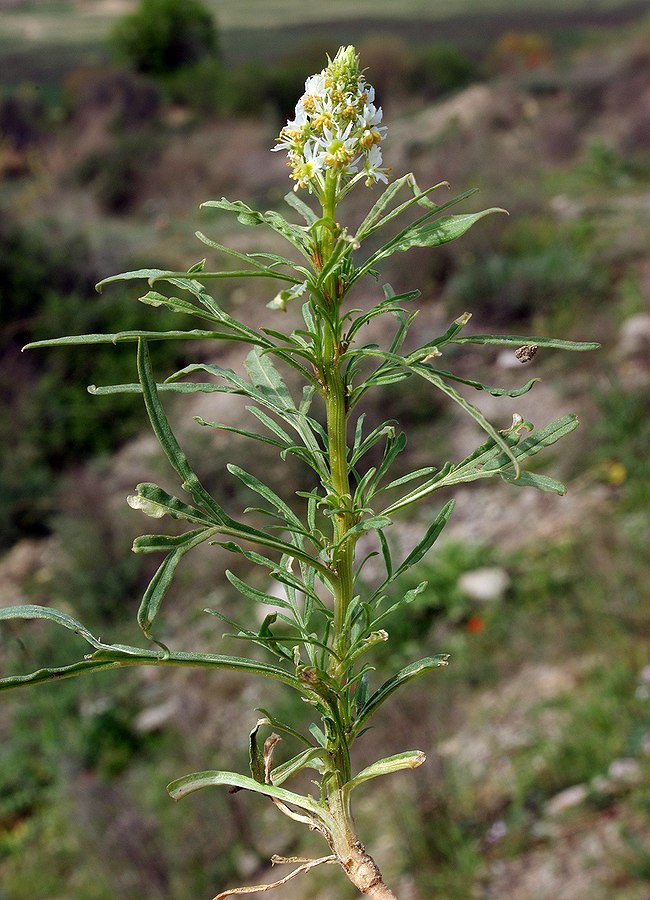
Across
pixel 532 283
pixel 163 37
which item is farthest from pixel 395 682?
pixel 163 37

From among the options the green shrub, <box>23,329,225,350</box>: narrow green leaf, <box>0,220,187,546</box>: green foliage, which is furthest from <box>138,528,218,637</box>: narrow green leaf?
the green shrub

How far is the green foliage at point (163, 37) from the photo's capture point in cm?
901

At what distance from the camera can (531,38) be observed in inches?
614

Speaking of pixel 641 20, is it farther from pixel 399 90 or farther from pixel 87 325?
pixel 87 325

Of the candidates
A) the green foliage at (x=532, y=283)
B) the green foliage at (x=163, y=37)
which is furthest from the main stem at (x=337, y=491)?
the green foliage at (x=163, y=37)

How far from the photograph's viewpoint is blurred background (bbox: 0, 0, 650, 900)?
10.8 ft

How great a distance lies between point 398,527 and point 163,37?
30.3ft

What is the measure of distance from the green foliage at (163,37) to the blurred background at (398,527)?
7 cm

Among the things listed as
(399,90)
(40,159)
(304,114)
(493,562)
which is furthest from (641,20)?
(304,114)

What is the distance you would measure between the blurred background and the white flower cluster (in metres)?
0.49

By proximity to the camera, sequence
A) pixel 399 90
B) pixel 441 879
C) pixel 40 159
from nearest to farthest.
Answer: pixel 441 879 → pixel 40 159 → pixel 399 90

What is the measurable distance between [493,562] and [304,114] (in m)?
4.27

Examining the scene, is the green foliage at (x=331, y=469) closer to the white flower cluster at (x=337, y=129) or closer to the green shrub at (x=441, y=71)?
the white flower cluster at (x=337, y=129)

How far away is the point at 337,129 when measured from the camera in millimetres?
520
